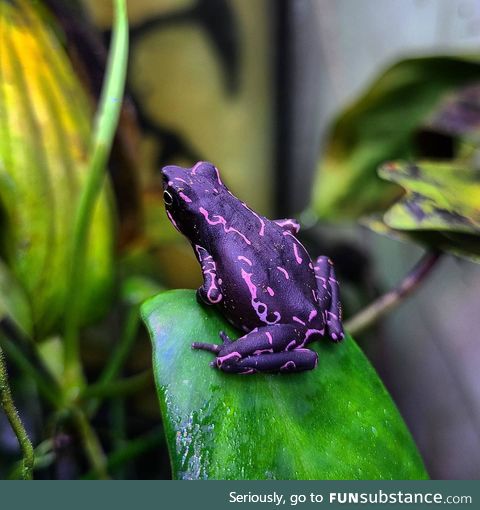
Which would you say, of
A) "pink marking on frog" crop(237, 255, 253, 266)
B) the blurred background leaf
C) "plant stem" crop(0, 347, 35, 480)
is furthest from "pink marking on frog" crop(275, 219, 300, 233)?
"plant stem" crop(0, 347, 35, 480)

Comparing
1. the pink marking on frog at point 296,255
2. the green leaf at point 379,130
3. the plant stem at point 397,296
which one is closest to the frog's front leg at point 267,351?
the pink marking on frog at point 296,255

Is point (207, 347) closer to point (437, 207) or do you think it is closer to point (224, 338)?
point (224, 338)

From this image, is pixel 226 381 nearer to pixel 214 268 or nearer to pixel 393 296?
pixel 214 268

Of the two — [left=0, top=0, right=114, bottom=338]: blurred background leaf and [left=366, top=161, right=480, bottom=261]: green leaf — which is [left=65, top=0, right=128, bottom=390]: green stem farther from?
[left=366, top=161, right=480, bottom=261]: green leaf

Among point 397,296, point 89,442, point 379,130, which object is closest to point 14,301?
point 89,442

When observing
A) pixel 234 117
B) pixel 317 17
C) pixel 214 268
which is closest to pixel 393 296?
pixel 214 268
